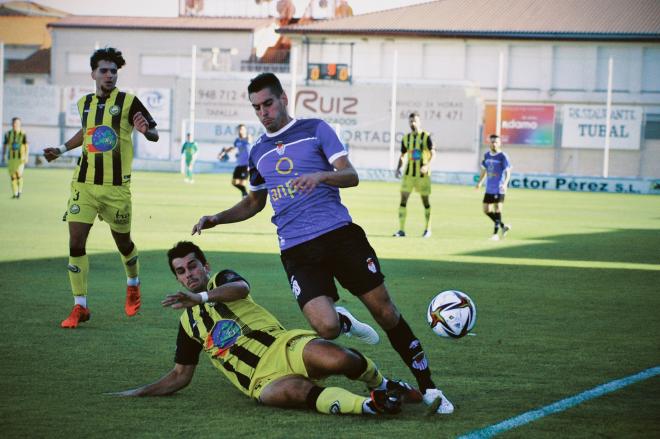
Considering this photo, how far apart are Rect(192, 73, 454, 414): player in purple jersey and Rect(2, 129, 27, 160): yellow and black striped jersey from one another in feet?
83.5

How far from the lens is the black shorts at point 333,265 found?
272 inches

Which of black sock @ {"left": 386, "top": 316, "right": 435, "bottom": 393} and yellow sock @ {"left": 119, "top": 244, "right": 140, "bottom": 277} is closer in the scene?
black sock @ {"left": 386, "top": 316, "right": 435, "bottom": 393}

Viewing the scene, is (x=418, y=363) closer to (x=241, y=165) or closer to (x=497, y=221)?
(x=497, y=221)

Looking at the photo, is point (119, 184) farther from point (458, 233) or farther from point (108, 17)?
point (108, 17)

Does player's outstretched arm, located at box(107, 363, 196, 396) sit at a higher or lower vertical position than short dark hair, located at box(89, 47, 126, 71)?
lower

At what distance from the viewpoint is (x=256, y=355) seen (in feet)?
22.4

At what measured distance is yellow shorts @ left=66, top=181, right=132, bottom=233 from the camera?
10.2 meters

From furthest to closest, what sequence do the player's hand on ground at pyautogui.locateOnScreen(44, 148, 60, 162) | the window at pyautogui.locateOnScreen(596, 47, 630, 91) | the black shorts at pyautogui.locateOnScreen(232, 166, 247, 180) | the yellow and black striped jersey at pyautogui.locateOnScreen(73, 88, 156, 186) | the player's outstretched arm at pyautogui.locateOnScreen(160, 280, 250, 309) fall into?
the window at pyautogui.locateOnScreen(596, 47, 630, 91) → the black shorts at pyautogui.locateOnScreen(232, 166, 247, 180) → the player's hand on ground at pyautogui.locateOnScreen(44, 148, 60, 162) → the yellow and black striped jersey at pyautogui.locateOnScreen(73, 88, 156, 186) → the player's outstretched arm at pyautogui.locateOnScreen(160, 280, 250, 309)

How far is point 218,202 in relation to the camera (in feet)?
103

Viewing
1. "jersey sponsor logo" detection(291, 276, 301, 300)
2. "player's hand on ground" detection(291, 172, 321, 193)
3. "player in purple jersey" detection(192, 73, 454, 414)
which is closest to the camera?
"player's hand on ground" detection(291, 172, 321, 193)

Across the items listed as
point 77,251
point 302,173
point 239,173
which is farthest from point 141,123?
point 239,173

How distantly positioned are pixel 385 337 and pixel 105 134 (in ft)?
11.3

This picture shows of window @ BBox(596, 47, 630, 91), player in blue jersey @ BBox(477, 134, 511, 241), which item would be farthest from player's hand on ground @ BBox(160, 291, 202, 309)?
window @ BBox(596, 47, 630, 91)

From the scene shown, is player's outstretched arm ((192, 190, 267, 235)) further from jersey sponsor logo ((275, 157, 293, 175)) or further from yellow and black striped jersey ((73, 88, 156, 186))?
yellow and black striped jersey ((73, 88, 156, 186))
